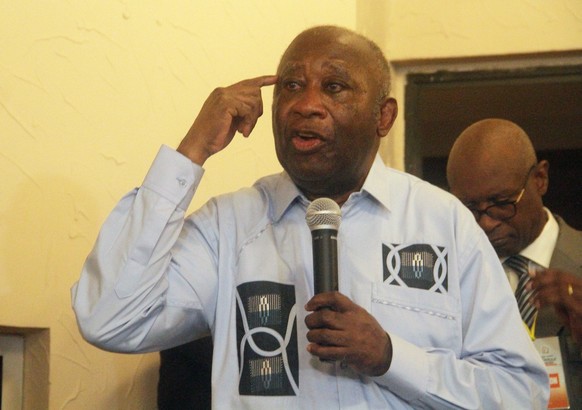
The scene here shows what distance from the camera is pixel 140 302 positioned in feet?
6.23

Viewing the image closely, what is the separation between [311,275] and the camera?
6.63ft

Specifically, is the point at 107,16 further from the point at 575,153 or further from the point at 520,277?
the point at 575,153

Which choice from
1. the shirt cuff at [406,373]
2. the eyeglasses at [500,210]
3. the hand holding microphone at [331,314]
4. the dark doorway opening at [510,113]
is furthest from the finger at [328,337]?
the dark doorway opening at [510,113]

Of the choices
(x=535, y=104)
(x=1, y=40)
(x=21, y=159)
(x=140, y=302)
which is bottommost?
(x=140, y=302)

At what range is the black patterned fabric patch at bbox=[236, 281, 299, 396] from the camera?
1.92 metres

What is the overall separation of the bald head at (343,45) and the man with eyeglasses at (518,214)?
0.64m

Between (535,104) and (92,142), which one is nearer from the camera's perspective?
(92,142)

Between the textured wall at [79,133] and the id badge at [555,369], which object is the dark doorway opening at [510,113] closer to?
the textured wall at [79,133]

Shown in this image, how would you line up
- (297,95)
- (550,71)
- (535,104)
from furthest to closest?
1. (535,104)
2. (550,71)
3. (297,95)

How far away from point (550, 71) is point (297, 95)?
1.95 m

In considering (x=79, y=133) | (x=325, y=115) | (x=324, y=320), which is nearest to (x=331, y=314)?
(x=324, y=320)

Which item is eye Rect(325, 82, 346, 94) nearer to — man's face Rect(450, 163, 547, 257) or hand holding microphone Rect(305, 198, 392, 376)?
hand holding microphone Rect(305, 198, 392, 376)

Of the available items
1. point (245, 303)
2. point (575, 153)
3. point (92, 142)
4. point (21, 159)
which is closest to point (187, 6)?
point (92, 142)

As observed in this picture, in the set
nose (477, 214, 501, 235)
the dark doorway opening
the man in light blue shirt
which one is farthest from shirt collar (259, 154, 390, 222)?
the dark doorway opening
